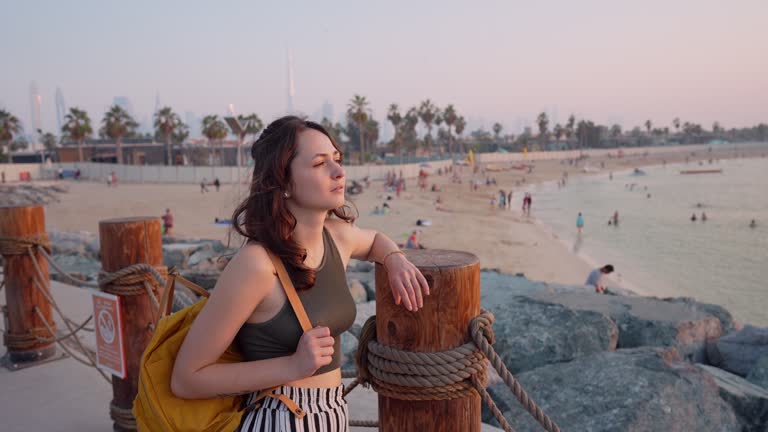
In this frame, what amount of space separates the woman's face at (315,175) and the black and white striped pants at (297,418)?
1.98 ft

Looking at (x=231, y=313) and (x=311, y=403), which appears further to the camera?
(x=311, y=403)

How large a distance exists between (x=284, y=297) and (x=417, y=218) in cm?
2659

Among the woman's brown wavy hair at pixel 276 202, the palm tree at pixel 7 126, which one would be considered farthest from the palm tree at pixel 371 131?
the woman's brown wavy hair at pixel 276 202

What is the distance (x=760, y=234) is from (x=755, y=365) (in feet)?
86.4

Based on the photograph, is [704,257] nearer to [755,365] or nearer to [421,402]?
[755,365]

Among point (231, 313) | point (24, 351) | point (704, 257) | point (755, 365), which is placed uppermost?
point (231, 313)

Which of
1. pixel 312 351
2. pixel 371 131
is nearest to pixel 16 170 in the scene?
pixel 371 131

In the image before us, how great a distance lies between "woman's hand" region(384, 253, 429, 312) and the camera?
5.43ft

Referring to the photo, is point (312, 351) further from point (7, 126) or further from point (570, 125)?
point (570, 125)

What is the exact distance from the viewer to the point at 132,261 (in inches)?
131

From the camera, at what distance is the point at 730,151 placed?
138500 mm

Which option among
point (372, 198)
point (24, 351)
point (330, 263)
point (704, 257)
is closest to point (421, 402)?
point (330, 263)

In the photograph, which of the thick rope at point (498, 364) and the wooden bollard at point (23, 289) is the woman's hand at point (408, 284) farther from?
the wooden bollard at point (23, 289)

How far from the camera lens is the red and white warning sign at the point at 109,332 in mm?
3293
